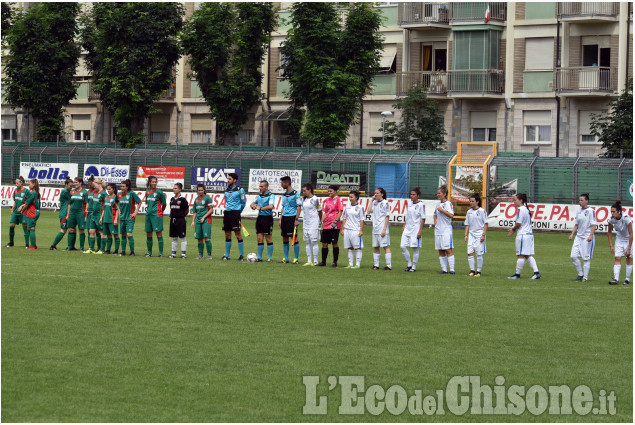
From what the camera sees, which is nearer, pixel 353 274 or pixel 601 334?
pixel 601 334

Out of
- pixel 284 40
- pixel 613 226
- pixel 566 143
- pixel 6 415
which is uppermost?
pixel 284 40

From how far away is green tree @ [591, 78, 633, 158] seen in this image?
42.9 meters

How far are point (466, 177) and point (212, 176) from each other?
12725 millimetres

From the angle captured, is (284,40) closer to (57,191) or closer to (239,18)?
(239,18)

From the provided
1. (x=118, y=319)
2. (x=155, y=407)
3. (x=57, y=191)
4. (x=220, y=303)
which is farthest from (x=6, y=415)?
(x=57, y=191)

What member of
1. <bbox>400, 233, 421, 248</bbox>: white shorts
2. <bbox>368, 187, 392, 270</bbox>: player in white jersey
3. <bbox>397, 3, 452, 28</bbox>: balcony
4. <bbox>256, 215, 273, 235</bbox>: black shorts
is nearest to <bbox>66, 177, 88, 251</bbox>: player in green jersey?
<bbox>256, 215, 273, 235</bbox>: black shorts

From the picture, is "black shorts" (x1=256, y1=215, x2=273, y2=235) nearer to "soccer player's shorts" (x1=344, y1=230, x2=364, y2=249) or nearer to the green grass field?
"soccer player's shorts" (x1=344, y1=230, x2=364, y2=249)

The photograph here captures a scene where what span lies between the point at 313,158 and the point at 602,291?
27.2 m

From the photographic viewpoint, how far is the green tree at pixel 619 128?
141 feet

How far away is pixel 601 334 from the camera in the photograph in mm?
14602

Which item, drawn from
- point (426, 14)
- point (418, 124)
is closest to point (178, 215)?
point (418, 124)

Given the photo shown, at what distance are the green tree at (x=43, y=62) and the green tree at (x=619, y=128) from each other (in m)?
29.7

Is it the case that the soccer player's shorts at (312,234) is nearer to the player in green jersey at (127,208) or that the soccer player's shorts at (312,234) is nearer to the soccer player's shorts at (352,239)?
the soccer player's shorts at (352,239)

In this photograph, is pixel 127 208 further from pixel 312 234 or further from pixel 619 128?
pixel 619 128
